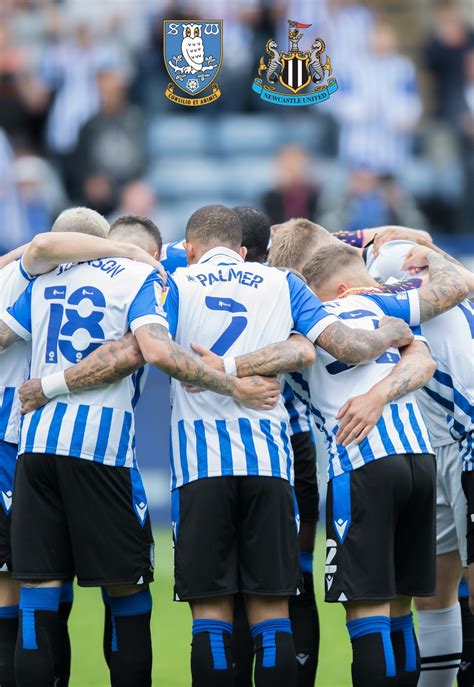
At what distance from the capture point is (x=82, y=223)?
536 centimetres

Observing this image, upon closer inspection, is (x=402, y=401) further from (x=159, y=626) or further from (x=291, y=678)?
(x=159, y=626)

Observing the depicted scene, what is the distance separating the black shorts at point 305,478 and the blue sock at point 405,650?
98 cm

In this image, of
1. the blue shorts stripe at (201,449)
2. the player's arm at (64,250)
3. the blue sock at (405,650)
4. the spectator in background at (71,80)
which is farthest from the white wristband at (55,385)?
the spectator in background at (71,80)

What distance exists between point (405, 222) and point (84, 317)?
25.5ft

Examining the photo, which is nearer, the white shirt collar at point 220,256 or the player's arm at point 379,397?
the player's arm at point 379,397

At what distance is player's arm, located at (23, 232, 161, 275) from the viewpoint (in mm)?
4871

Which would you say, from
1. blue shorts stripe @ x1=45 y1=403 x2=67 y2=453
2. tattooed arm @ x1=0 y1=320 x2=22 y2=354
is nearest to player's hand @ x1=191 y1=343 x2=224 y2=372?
blue shorts stripe @ x1=45 y1=403 x2=67 y2=453

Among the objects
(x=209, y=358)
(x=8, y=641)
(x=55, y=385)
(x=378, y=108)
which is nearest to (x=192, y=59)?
(x=209, y=358)

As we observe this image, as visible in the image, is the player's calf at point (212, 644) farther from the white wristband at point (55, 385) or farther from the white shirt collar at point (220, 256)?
the white shirt collar at point (220, 256)

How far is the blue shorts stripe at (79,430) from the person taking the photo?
4.87 m

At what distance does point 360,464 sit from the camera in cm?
482

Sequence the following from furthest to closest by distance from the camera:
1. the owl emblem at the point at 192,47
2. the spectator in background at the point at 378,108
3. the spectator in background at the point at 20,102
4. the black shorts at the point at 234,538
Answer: the spectator in background at the point at 378,108, the spectator in background at the point at 20,102, the owl emblem at the point at 192,47, the black shorts at the point at 234,538

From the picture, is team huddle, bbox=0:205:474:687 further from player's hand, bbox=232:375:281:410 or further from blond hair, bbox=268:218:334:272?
blond hair, bbox=268:218:334:272

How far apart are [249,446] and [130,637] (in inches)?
38.5
